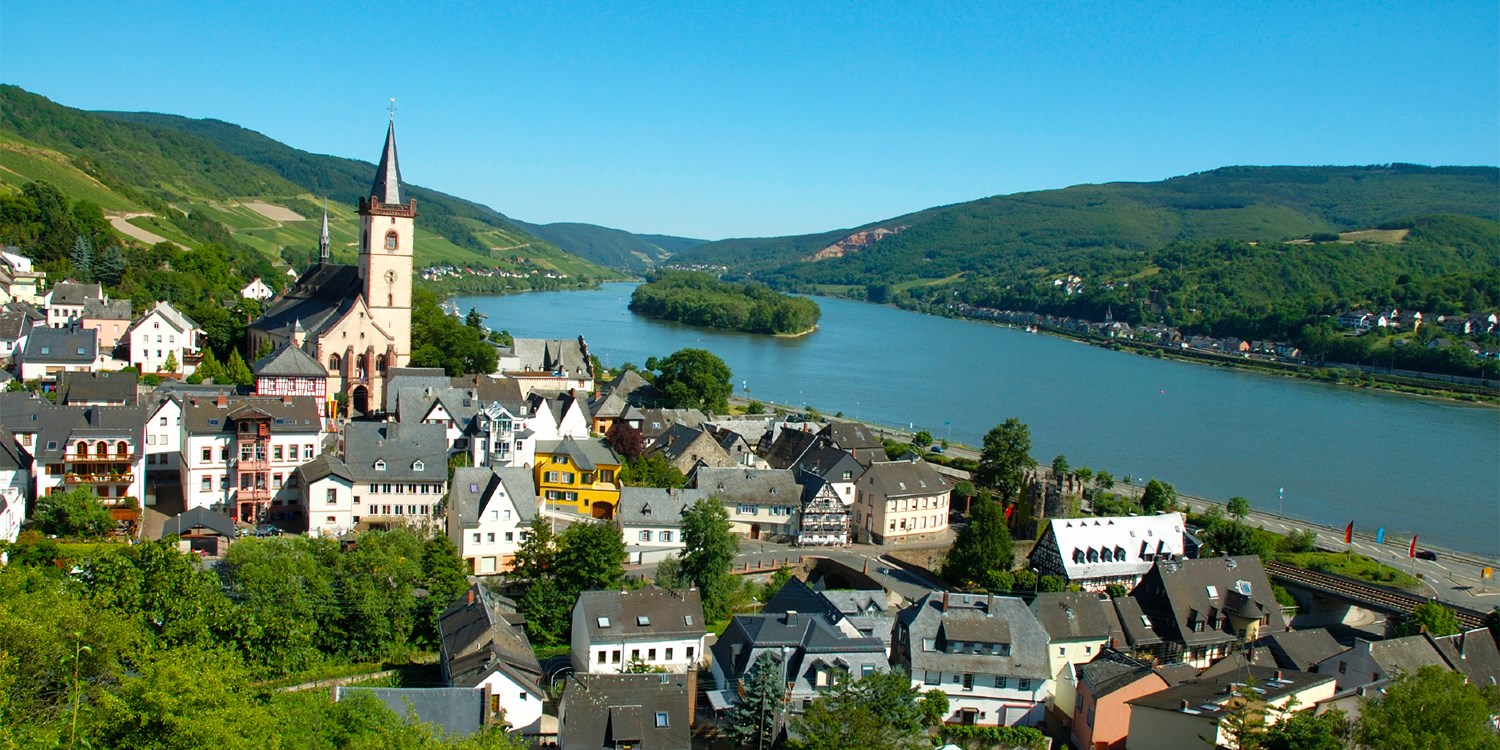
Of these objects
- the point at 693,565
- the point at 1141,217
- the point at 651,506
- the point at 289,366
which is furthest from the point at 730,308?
the point at 1141,217

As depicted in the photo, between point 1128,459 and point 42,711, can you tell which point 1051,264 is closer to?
point 1128,459

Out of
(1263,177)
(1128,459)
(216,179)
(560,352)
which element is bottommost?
(1128,459)

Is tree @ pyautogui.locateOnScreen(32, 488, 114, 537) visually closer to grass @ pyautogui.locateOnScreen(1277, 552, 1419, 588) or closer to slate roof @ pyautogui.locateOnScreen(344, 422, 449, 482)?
slate roof @ pyautogui.locateOnScreen(344, 422, 449, 482)

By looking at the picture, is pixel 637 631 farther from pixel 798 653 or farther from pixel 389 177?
pixel 389 177

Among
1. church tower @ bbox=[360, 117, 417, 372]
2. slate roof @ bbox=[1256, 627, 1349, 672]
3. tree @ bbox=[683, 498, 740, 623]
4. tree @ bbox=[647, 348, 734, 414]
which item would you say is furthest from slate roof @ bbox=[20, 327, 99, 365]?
slate roof @ bbox=[1256, 627, 1349, 672]

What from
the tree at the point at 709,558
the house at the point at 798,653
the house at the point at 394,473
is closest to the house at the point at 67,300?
the house at the point at 394,473

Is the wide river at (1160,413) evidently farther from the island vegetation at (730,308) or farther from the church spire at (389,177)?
the church spire at (389,177)

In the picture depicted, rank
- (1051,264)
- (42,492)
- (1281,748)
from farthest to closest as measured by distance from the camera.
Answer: (1051,264)
(42,492)
(1281,748)

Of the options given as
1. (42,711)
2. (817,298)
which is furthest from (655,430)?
(817,298)
